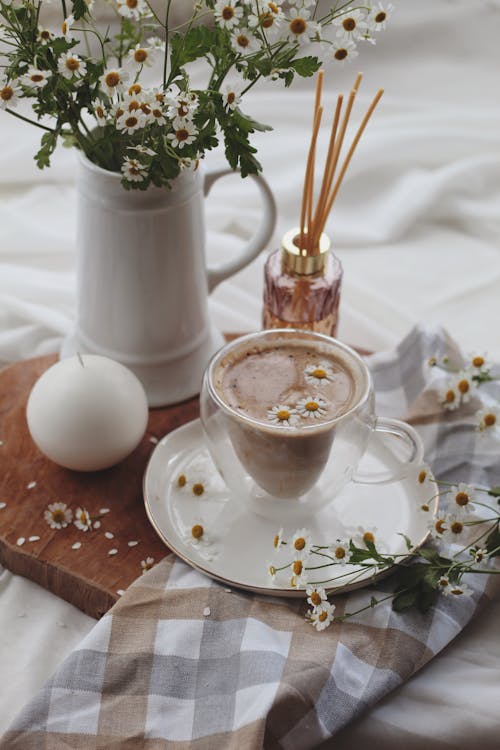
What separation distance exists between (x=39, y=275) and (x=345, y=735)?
83 centimetres

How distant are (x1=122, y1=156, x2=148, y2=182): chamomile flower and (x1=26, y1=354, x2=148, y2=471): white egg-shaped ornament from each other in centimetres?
19


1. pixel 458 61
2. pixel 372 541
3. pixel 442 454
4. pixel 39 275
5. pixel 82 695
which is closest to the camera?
pixel 82 695

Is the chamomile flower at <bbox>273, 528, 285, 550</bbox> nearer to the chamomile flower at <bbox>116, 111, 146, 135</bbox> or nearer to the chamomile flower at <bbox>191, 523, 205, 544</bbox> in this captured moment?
the chamomile flower at <bbox>191, 523, 205, 544</bbox>

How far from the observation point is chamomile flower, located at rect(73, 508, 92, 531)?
89cm

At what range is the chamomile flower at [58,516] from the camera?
0.90 m

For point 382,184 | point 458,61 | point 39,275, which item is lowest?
point 39,275

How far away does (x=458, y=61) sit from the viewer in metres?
1.68

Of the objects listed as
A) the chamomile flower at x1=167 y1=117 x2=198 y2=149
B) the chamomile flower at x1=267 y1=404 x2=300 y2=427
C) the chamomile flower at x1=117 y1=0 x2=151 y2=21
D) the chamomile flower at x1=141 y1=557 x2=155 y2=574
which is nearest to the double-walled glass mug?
the chamomile flower at x1=267 y1=404 x2=300 y2=427

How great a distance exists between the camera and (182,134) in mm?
772

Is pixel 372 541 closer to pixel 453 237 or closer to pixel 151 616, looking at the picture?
pixel 151 616

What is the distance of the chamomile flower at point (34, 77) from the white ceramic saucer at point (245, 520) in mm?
376

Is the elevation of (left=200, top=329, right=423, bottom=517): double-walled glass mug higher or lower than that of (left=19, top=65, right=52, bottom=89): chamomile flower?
lower

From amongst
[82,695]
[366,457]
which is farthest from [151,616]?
[366,457]

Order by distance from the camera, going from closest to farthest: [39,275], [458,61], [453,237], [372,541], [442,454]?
[372,541]
[442,454]
[39,275]
[453,237]
[458,61]
